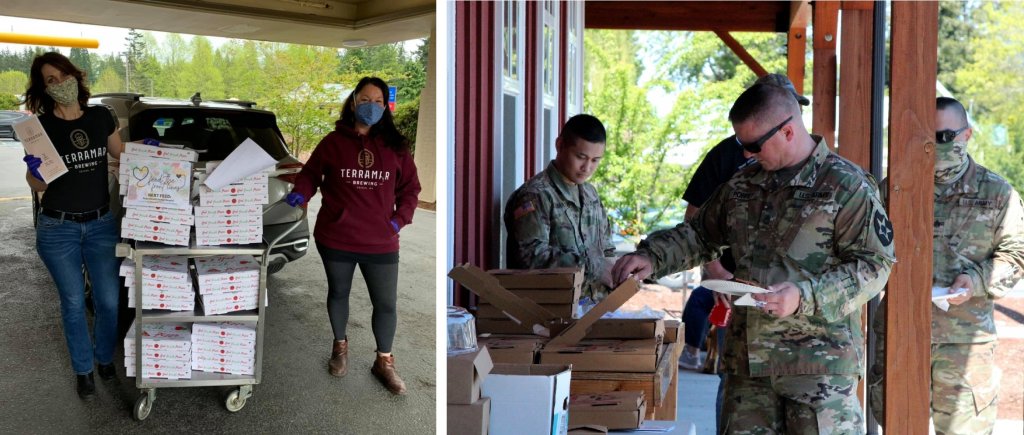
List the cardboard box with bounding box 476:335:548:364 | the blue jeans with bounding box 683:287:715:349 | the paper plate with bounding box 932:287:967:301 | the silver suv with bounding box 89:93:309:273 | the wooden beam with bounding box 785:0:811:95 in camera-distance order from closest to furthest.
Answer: the silver suv with bounding box 89:93:309:273
the cardboard box with bounding box 476:335:548:364
the paper plate with bounding box 932:287:967:301
the blue jeans with bounding box 683:287:715:349
the wooden beam with bounding box 785:0:811:95

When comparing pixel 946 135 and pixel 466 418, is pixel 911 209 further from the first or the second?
pixel 466 418

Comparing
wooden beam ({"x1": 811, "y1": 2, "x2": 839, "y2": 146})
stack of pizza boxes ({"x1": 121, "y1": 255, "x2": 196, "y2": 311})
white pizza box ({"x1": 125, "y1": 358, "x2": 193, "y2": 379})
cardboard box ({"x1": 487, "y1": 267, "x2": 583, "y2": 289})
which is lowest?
white pizza box ({"x1": 125, "y1": 358, "x2": 193, "y2": 379})

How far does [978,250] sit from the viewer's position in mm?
5012

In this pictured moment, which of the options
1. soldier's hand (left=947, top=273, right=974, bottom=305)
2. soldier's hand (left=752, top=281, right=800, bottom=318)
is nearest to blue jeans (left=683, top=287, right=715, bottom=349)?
soldier's hand (left=947, top=273, right=974, bottom=305)

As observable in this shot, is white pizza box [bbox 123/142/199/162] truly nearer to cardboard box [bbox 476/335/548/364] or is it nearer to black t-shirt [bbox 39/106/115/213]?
black t-shirt [bbox 39/106/115/213]

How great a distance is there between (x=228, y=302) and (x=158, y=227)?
260 mm

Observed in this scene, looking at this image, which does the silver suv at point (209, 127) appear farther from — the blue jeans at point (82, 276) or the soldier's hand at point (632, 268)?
the soldier's hand at point (632, 268)

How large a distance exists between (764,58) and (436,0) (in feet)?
85.9

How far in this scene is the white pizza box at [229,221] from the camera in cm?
263

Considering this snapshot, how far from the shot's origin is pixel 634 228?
2058 cm

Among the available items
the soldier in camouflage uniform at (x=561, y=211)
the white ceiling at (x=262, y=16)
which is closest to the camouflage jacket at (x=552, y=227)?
the soldier in camouflage uniform at (x=561, y=211)

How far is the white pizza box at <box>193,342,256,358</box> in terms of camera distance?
8.96ft

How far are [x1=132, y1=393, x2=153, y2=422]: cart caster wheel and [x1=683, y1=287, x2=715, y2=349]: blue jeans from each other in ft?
20.6

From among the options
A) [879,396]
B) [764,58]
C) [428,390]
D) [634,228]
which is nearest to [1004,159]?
[764,58]
